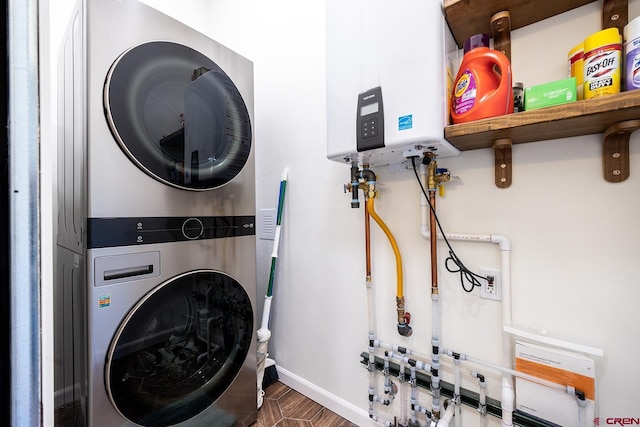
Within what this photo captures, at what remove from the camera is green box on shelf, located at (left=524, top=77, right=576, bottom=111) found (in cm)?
67

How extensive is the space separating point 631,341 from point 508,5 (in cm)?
101

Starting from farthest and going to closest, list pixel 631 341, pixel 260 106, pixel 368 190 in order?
pixel 260 106
pixel 368 190
pixel 631 341

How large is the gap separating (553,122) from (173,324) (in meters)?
1.35

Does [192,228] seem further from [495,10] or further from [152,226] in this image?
[495,10]

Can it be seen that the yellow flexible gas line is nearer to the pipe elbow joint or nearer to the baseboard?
the pipe elbow joint

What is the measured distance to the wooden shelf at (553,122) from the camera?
1.94 ft

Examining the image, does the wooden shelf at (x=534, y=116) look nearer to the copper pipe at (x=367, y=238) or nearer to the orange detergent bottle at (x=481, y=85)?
the orange detergent bottle at (x=481, y=85)

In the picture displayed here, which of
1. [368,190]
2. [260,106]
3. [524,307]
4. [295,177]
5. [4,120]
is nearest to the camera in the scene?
[4,120]

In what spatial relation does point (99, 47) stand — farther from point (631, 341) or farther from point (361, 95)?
point (631, 341)

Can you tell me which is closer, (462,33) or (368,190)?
(462,33)

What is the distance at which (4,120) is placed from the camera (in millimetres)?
303

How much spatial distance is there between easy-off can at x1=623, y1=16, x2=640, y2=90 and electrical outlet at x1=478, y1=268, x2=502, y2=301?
591mm

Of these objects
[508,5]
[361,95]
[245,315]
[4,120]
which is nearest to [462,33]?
[508,5]

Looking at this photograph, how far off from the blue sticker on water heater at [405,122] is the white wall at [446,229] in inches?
12.1
